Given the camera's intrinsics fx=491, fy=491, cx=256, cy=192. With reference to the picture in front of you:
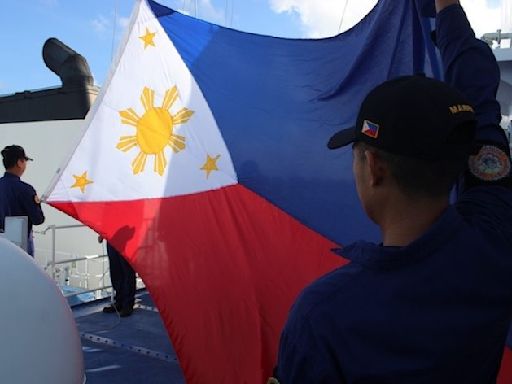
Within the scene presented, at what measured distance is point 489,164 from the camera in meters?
1.07

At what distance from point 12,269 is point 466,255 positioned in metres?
1.43

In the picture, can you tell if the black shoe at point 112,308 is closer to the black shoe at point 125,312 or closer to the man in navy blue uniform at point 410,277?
the black shoe at point 125,312

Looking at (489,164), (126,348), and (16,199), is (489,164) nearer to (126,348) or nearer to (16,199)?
(126,348)

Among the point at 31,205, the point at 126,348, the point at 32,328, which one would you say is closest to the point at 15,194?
the point at 31,205

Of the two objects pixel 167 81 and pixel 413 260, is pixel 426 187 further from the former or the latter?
pixel 167 81

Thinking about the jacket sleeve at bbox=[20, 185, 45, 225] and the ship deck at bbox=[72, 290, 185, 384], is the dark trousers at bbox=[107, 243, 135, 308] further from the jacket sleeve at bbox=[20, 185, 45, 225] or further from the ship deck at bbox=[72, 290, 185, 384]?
the jacket sleeve at bbox=[20, 185, 45, 225]

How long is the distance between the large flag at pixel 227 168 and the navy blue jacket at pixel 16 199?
5.50ft

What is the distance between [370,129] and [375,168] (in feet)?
0.22

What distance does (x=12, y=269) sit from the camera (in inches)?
64.5

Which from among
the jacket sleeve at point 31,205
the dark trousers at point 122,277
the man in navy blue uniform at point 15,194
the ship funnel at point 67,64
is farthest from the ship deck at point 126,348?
the ship funnel at point 67,64

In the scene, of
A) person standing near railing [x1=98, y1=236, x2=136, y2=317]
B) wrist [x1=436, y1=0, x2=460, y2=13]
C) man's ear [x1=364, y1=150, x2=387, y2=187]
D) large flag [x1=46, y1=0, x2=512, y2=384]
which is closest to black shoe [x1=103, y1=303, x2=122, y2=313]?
person standing near railing [x1=98, y1=236, x2=136, y2=317]

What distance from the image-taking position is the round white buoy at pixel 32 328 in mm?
1499

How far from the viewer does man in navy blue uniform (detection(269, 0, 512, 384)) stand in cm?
76

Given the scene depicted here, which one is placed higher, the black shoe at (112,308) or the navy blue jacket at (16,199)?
the navy blue jacket at (16,199)
